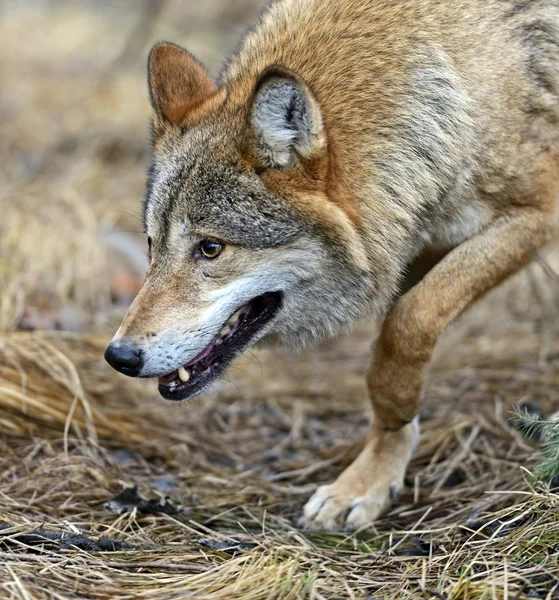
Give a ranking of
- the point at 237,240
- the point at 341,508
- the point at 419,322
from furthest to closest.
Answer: the point at 341,508, the point at 419,322, the point at 237,240

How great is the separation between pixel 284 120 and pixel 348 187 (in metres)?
0.45

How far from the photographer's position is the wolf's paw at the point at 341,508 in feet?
13.6

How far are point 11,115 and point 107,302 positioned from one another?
5128 mm

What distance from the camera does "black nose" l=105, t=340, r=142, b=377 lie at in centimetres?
358

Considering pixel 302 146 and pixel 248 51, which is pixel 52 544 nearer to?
pixel 302 146

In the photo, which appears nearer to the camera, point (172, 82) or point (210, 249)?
point (210, 249)

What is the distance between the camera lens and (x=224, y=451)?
16.6ft

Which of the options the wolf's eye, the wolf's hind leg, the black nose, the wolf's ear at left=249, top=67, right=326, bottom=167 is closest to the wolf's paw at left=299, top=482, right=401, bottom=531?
the wolf's hind leg

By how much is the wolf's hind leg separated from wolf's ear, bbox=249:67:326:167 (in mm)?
948

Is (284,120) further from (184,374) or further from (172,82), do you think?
(184,374)

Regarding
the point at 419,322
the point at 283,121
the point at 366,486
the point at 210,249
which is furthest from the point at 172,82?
the point at 366,486

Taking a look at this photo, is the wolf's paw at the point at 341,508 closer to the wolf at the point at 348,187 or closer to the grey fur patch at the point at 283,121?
the wolf at the point at 348,187

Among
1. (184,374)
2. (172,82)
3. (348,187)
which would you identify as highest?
(172,82)

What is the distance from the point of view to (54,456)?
14.4ft
